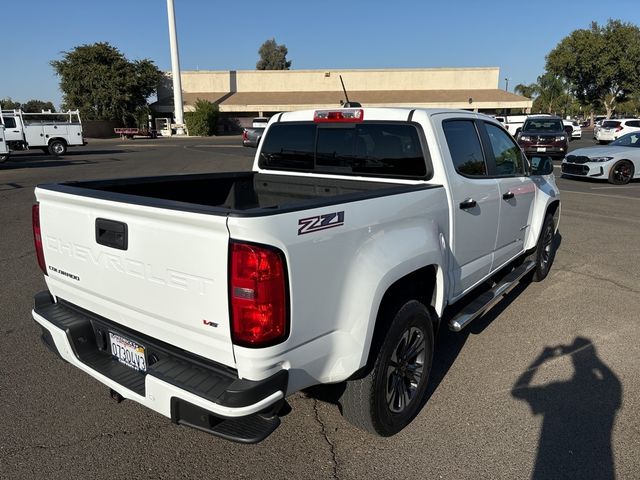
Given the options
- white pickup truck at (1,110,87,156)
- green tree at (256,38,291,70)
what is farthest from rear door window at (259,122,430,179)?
green tree at (256,38,291,70)

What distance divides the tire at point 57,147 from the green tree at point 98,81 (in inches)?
1370

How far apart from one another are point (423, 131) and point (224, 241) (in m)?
1.92

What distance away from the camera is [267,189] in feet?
13.9

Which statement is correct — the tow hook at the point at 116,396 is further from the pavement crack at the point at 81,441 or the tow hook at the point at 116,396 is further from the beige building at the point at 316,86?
the beige building at the point at 316,86

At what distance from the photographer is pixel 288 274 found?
207 cm

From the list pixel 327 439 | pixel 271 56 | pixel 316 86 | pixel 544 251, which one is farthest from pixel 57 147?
pixel 271 56

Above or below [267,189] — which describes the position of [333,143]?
above

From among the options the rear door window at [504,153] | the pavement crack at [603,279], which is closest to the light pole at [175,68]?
the pavement crack at [603,279]

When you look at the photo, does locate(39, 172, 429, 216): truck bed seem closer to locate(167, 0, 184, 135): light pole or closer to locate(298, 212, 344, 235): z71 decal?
locate(298, 212, 344, 235): z71 decal

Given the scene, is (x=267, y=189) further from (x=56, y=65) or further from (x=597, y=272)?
(x=56, y=65)

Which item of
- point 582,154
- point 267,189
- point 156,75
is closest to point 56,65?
point 156,75

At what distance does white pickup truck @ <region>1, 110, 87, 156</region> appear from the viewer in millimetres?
24203

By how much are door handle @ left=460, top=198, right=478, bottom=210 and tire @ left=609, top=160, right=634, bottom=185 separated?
12.9 meters

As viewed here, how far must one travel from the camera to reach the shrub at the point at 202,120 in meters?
55.2
